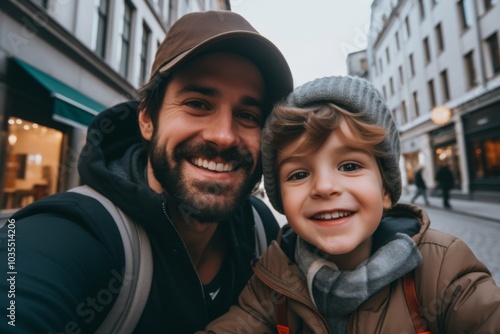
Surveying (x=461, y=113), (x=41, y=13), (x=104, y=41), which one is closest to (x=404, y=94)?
(x=461, y=113)

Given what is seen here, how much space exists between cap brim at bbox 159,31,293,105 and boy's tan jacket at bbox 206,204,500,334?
102cm

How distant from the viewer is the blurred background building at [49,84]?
5.96 m

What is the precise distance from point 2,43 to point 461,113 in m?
18.1

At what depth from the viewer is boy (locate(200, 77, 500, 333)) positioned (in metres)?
1.25

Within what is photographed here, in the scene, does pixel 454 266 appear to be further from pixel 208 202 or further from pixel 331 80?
pixel 208 202

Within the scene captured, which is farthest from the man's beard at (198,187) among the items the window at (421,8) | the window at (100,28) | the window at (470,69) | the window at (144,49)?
the window at (421,8)

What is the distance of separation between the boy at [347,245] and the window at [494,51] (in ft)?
50.7

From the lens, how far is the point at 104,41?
10086 millimetres

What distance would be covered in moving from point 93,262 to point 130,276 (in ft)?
0.55

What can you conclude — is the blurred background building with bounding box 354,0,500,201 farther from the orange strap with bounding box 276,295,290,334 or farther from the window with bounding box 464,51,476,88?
the orange strap with bounding box 276,295,290,334

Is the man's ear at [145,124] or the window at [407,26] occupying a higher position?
the window at [407,26]

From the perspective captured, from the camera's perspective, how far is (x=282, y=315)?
1476 mm

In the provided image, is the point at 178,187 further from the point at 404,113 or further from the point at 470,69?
the point at 404,113

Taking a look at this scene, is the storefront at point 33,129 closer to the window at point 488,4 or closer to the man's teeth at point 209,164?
the man's teeth at point 209,164
